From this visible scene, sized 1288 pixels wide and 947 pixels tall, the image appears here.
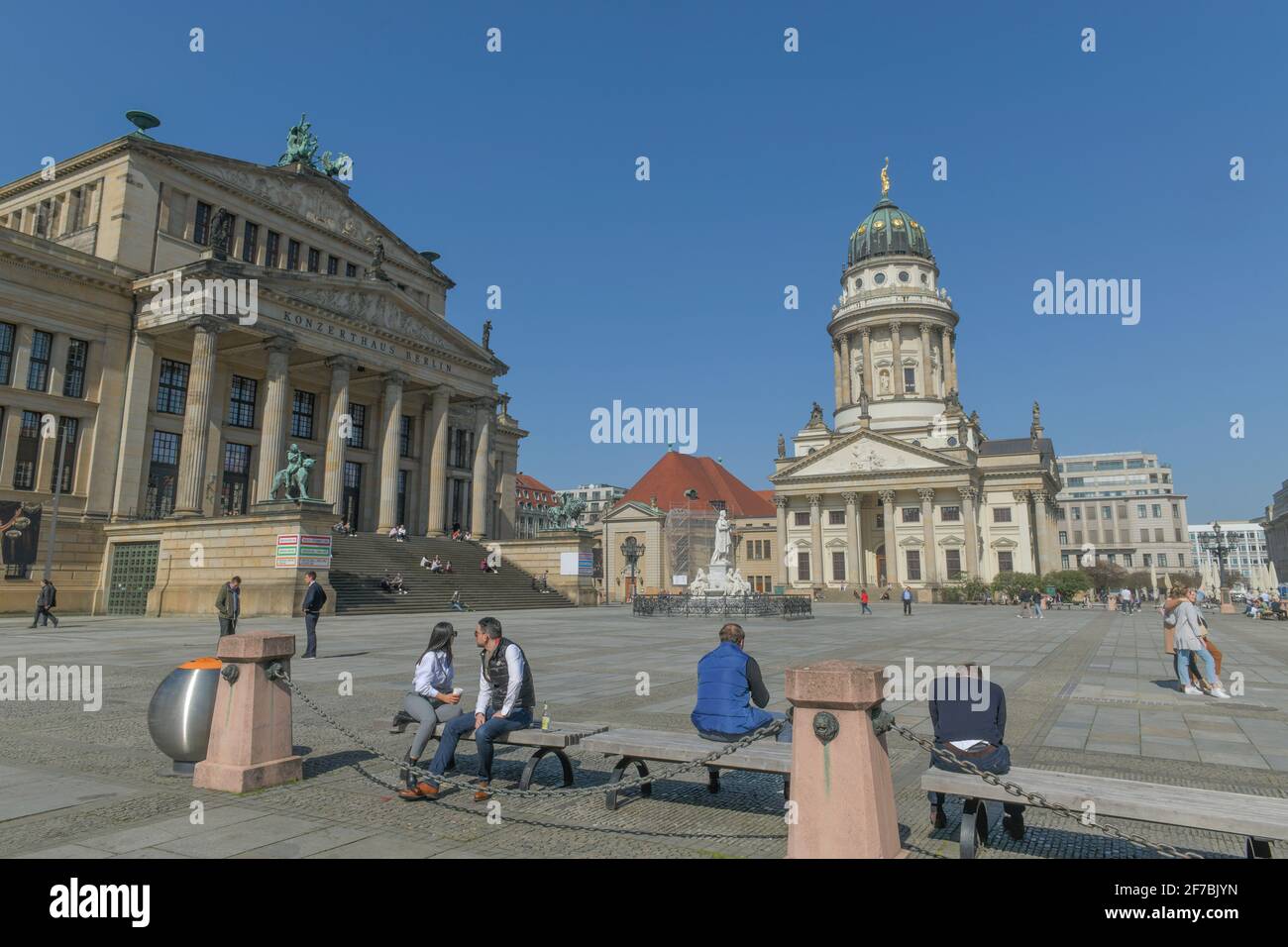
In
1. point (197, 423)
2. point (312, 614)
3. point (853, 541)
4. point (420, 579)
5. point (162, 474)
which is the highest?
point (197, 423)

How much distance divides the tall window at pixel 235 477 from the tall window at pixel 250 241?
423 inches

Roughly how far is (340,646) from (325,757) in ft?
39.2

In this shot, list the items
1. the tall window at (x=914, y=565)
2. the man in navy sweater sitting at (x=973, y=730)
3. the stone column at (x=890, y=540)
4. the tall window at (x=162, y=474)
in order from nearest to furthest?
the man in navy sweater sitting at (x=973, y=730) → the tall window at (x=162, y=474) → the tall window at (x=914, y=565) → the stone column at (x=890, y=540)

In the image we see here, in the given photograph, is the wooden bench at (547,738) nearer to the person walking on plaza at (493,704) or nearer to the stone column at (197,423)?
the person walking on plaza at (493,704)

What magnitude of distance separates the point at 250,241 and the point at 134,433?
13.8m

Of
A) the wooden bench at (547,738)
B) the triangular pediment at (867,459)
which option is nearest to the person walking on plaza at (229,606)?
the wooden bench at (547,738)

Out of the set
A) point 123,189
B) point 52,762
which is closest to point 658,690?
point 52,762

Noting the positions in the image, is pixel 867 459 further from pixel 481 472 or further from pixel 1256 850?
pixel 1256 850

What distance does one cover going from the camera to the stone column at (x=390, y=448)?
42.9m

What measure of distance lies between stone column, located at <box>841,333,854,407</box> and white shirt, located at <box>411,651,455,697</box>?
89729 millimetres

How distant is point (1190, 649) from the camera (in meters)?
12.4

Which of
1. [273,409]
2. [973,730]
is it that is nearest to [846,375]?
[273,409]

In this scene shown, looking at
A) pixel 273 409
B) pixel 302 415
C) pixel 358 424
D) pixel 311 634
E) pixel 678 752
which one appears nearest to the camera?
pixel 678 752
